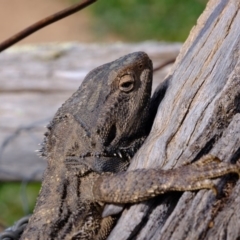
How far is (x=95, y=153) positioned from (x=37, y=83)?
219cm

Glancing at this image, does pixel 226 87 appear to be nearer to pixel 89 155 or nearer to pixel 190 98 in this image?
pixel 190 98

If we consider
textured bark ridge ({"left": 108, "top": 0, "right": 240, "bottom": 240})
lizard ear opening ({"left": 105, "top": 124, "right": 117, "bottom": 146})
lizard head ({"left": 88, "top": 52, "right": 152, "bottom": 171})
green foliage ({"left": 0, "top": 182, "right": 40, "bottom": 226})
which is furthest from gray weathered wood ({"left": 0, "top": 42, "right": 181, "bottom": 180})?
textured bark ridge ({"left": 108, "top": 0, "right": 240, "bottom": 240})

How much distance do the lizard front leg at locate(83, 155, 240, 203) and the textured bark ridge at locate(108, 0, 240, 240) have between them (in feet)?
0.13

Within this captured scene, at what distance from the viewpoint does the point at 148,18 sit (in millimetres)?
9023

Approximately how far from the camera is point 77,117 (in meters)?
3.35

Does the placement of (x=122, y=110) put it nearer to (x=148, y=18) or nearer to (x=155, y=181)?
(x=155, y=181)

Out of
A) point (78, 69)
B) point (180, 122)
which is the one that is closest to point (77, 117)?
point (180, 122)

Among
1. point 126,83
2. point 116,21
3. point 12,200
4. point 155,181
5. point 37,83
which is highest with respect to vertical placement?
point 116,21

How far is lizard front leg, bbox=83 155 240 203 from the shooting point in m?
2.59

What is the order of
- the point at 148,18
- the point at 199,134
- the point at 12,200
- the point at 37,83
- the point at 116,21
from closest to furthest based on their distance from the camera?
the point at 199,134 → the point at 37,83 → the point at 12,200 → the point at 148,18 → the point at 116,21

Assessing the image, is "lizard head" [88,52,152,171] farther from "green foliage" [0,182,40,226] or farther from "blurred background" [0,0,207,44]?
"blurred background" [0,0,207,44]

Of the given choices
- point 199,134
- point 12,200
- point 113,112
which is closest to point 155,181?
point 199,134

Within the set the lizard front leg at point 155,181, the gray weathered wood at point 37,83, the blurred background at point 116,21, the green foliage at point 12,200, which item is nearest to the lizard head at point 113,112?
the lizard front leg at point 155,181

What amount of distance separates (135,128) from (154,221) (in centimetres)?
80
